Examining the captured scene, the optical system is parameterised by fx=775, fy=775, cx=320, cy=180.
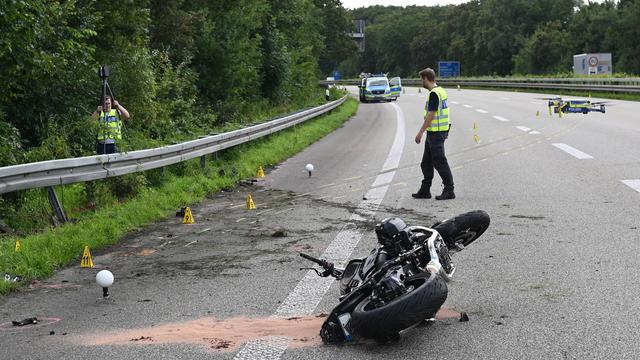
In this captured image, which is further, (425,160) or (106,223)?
(425,160)

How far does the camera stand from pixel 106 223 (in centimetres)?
821

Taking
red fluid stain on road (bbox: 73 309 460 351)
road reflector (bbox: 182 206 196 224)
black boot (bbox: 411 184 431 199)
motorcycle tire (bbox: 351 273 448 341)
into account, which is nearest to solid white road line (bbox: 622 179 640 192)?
black boot (bbox: 411 184 431 199)

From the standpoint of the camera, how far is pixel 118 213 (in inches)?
346

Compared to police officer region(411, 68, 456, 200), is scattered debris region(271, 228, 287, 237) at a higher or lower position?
lower

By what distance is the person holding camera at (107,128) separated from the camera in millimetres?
10242

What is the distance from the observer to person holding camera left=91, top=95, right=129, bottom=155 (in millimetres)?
10242

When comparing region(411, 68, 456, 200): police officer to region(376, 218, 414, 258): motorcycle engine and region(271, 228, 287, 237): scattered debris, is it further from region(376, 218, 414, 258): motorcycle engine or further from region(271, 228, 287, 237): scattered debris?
region(376, 218, 414, 258): motorcycle engine

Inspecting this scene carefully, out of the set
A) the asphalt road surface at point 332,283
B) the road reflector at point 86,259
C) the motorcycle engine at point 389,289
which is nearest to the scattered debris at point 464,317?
the asphalt road surface at point 332,283

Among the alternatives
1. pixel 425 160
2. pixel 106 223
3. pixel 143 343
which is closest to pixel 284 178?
pixel 425 160

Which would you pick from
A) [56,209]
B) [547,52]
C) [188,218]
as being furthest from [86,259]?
[547,52]

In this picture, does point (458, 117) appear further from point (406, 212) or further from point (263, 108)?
point (406, 212)

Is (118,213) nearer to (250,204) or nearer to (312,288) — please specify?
(250,204)

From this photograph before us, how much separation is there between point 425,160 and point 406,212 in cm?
189

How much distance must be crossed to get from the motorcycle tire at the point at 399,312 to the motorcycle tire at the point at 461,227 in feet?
4.10
